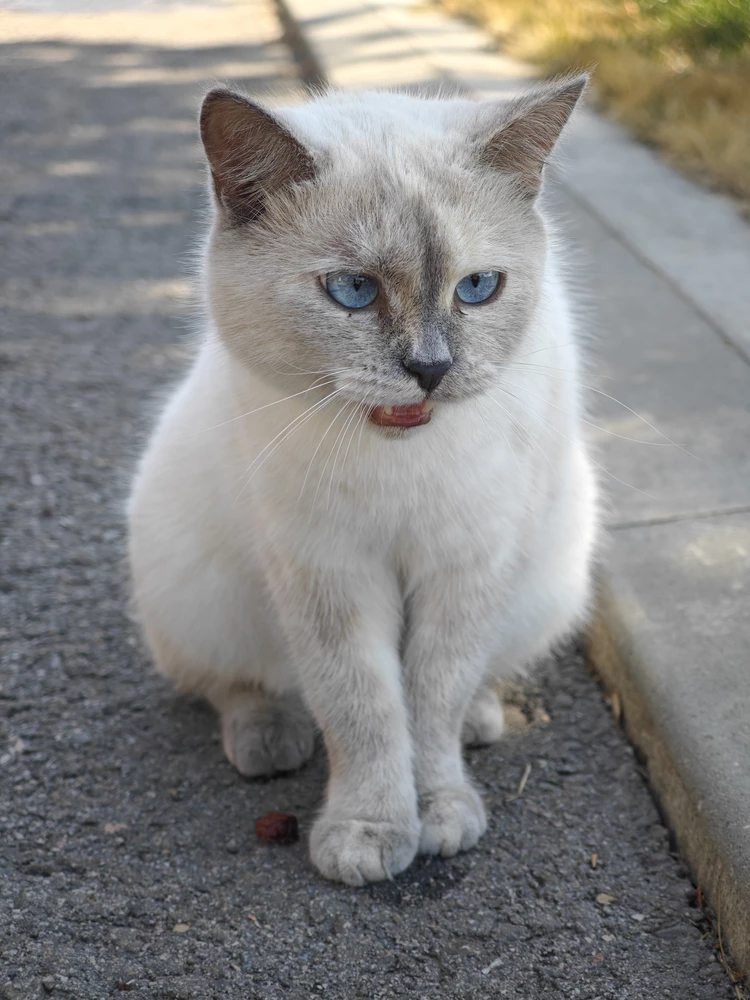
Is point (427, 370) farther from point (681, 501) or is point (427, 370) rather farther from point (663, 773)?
point (681, 501)

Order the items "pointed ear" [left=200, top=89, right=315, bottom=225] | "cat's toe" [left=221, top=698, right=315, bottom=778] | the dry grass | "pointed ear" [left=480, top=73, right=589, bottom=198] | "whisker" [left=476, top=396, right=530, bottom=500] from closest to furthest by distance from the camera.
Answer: "pointed ear" [left=200, top=89, right=315, bottom=225]
"pointed ear" [left=480, top=73, right=589, bottom=198]
"whisker" [left=476, top=396, right=530, bottom=500]
"cat's toe" [left=221, top=698, right=315, bottom=778]
the dry grass

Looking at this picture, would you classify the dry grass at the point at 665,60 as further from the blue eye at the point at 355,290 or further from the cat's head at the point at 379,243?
the blue eye at the point at 355,290

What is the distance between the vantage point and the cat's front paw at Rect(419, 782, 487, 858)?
2078 mm

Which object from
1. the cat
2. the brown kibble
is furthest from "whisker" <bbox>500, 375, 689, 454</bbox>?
the brown kibble

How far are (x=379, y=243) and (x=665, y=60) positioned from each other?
534 centimetres

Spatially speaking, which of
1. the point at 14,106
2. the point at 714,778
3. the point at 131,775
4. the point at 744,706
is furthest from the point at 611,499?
the point at 14,106

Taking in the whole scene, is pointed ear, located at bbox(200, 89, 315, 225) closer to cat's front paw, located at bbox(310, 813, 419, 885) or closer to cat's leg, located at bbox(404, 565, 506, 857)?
cat's leg, located at bbox(404, 565, 506, 857)

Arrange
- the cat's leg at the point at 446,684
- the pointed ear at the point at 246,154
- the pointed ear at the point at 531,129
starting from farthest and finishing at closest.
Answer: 1. the cat's leg at the point at 446,684
2. the pointed ear at the point at 531,129
3. the pointed ear at the point at 246,154

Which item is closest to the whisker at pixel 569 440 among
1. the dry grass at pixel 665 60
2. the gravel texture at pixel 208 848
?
the gravel texture at pixel 208 848

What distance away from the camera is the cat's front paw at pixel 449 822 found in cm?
208

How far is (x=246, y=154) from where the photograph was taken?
173 cm

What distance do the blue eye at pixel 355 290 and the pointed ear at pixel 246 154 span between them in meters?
0.20

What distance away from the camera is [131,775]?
2.30m

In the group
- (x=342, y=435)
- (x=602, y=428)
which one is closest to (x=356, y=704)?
(x=342, y=435)
